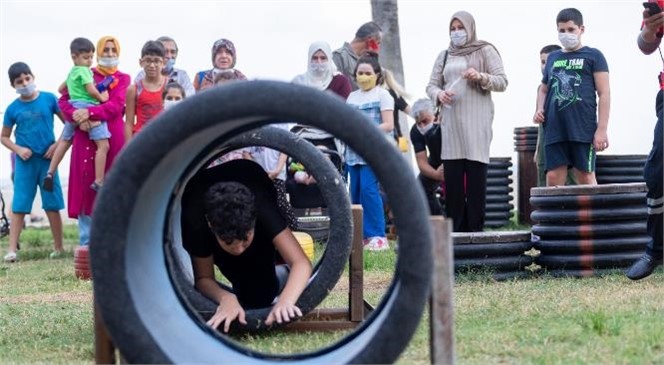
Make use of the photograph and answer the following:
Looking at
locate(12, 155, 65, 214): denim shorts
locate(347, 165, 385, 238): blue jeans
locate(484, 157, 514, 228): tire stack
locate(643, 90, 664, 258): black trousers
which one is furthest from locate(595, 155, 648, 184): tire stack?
locate(12, 155, 65, 214): denim shorts

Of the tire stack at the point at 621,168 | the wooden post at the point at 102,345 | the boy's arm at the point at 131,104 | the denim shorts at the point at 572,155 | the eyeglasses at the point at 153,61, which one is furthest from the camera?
the tire stack at the point at 621,168

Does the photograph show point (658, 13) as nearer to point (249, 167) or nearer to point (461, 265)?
point (461, 265)

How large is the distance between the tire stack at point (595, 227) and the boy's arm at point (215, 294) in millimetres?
3013

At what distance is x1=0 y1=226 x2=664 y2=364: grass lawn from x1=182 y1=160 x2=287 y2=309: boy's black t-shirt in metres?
0.31

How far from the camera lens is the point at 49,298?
8.77 metres

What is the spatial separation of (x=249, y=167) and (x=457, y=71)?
4.13m

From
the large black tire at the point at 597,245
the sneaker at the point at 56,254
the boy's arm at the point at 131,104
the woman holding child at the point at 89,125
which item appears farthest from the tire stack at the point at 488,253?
the sneaker at the point at 56,254

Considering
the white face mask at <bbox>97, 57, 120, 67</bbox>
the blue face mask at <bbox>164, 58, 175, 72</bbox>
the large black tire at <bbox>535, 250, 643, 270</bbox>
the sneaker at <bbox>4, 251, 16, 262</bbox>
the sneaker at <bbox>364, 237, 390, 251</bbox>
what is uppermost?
the white face mask at <bbox>97, 57, 120, 67</bbox>

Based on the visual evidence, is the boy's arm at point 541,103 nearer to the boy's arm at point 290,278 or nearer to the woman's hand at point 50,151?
the boy's arm at point 290,278

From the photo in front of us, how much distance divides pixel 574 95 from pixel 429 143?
2815 mm

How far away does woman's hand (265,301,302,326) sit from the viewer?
610cm

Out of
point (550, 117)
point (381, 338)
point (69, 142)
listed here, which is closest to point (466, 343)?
point (381, 338)

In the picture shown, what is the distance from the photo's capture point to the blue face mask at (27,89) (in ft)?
41.8

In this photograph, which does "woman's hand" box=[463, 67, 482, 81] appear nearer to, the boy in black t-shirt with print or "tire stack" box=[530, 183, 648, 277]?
the boy in black t-shirt with print
